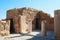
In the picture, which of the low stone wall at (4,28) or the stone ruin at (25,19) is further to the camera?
the stone ruin at (25,19)

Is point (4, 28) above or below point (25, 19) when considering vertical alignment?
below

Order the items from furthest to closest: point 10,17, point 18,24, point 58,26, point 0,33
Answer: point 10,17 < point 18,24 < point 0,33 < point 58,26

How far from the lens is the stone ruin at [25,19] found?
15.5 m

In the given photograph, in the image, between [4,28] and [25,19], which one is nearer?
[4,28]

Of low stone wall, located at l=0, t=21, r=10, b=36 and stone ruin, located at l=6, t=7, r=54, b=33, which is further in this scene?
stone ruin, located at l=6, t=7, r=54, b=33

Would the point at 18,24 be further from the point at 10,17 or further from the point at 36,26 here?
the point at 36,26

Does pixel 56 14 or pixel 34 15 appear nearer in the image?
pixel 56 14

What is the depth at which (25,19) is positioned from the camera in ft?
54.5

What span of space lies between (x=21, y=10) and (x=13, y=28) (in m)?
3.85

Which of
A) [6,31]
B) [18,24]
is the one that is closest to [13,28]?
[18,24]

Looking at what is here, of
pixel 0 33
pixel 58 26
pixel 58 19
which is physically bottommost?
pixel 0 33

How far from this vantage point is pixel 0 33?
11.7 metres

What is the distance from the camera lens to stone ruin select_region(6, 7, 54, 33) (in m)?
15.5

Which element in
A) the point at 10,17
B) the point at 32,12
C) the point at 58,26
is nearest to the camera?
the point at 58,26
